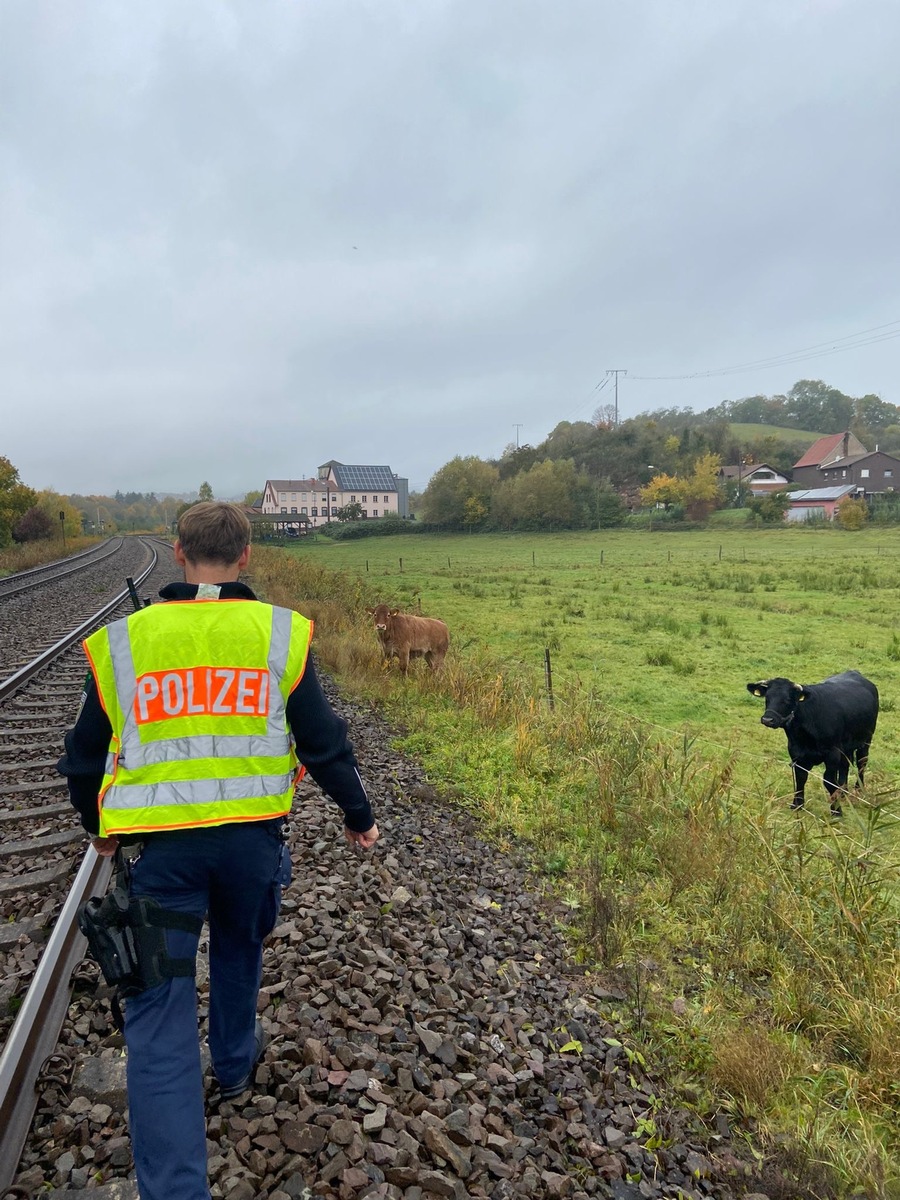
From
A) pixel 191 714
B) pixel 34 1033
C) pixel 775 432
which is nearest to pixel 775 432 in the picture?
pixel 775 432

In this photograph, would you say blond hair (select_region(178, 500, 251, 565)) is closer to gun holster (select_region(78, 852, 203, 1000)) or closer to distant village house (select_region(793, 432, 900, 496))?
gun holster (select_region(78, 852, 203, 1000))

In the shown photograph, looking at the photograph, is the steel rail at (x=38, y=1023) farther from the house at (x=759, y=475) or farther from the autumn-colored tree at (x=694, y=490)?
the house at (x=759, y=475)

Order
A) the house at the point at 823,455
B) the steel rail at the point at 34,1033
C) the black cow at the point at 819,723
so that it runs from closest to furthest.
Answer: the steel rail at the point at 34,1033 → the black cow at the point at 819,723 → the house at the point at 823,455

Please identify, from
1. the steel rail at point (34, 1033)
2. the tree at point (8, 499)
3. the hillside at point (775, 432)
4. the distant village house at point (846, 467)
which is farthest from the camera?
the hillside at point (775, 432)

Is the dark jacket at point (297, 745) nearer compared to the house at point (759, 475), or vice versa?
the dark jacket at point (297, 745)

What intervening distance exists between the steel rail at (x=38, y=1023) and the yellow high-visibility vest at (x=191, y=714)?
127 centimetres

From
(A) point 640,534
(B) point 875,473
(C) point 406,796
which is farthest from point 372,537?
(C) point 406,796

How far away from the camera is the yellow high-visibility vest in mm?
2234

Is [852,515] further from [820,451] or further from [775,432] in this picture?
[775,432]

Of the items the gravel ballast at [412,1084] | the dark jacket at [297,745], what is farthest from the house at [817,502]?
the dark jacket at [297,745]

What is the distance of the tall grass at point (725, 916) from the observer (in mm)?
3160

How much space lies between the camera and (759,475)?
95188mm

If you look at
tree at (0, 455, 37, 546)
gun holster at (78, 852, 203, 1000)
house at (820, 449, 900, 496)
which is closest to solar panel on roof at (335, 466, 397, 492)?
house at (820, 449, 900, 496)

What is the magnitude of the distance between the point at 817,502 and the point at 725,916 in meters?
84.4
